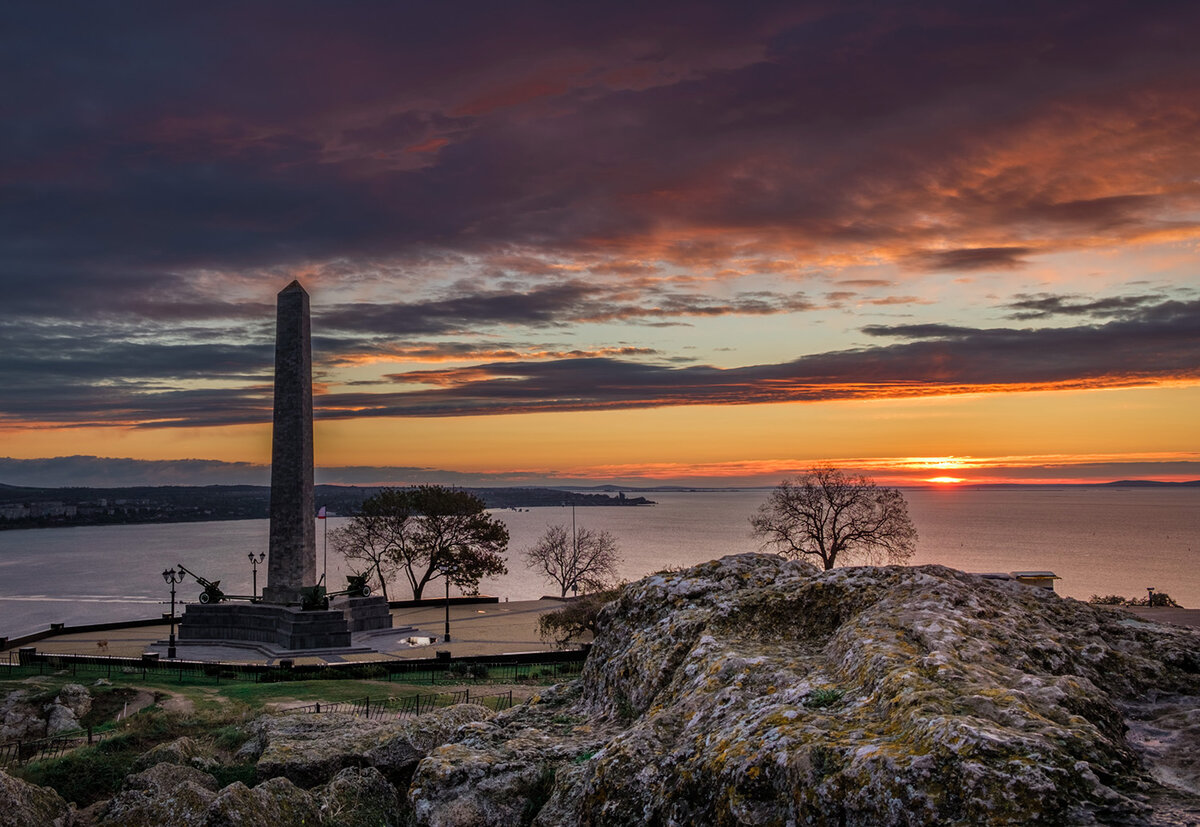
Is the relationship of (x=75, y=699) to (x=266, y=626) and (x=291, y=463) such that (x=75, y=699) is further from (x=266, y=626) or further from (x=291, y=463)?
(x=291, y=463)

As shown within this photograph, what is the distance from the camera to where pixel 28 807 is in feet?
30.7

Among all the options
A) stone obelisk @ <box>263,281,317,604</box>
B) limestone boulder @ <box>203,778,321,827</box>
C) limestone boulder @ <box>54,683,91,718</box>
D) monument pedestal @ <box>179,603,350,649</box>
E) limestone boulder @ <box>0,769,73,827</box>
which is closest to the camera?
limestone boulder @ <box>203,778,321,827</box>

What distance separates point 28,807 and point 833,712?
9212mm

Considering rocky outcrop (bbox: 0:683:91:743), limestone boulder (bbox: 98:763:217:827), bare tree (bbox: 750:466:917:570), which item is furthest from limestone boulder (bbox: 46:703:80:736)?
Result: bare tree (bbox: 750:466:917:570)

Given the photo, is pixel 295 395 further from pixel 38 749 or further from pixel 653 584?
pixel 653 584

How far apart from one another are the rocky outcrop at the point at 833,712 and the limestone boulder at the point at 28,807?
5369 mm

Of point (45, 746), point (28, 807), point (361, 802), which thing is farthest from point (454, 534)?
point (361, 802)

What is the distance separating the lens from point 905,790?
3.79 meters

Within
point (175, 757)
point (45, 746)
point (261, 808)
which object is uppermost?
point (261, 808)

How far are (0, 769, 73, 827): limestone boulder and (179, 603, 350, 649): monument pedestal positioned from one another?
120 ft

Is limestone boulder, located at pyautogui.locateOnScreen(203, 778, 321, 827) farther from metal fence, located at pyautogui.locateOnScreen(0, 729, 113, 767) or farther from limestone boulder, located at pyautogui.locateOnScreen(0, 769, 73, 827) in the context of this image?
metal fence, located at pyautogui.locateOnScreen(0, 729, 113, 767)

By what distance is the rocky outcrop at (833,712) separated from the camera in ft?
12.5

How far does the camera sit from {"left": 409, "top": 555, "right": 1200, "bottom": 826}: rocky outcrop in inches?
151

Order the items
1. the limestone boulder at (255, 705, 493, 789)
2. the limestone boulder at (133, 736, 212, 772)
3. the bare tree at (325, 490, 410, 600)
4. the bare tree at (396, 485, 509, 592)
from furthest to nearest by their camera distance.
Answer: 1. the bare tree at (325, 490, 410, 600)
2. the bare tree at (396, 485, 509, 592)
3. the limestone boulder at (133, 736, 212, 772)
4. the limestone boulder at (255, 705, 493, 789)
